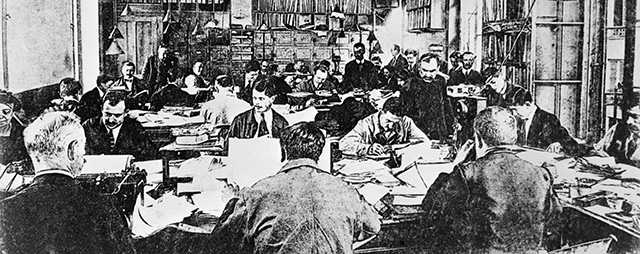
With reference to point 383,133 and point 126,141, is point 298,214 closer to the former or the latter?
point 383,133

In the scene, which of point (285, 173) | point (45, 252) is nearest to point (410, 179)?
point (285, 173)

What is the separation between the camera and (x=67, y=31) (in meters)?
3.44

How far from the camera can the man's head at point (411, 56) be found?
12.7ft

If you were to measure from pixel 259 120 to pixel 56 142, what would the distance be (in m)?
0.99

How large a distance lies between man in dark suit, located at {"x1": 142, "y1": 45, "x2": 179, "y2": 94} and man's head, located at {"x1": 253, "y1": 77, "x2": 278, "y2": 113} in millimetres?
434

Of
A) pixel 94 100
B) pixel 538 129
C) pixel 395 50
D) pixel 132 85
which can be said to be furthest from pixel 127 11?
pixel 538 129

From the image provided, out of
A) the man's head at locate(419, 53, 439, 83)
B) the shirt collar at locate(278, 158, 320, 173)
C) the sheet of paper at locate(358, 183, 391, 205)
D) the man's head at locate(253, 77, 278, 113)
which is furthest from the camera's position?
the man's head at locate(419, 53, 439, 83)

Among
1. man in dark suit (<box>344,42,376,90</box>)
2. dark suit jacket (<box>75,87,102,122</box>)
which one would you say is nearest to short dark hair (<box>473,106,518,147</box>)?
man in dark suit (<box>344,42,376,90</box>)

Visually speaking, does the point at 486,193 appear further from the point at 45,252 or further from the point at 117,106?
the point at 45,252

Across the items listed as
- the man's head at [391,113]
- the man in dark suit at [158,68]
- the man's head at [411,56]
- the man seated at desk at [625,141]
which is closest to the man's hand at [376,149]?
the man's head at [391,113]

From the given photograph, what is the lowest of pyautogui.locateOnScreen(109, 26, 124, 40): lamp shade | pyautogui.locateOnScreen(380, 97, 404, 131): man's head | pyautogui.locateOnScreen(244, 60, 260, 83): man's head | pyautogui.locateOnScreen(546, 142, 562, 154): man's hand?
pyautogui.locateOnScreen(546, 142, 562, 154): man's hand

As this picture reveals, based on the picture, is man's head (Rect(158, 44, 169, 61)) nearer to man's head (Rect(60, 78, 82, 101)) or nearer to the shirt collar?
man's head (Rect(60, 78, 82, 101))

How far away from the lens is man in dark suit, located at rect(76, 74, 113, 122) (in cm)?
346

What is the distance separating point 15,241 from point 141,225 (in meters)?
0.58
